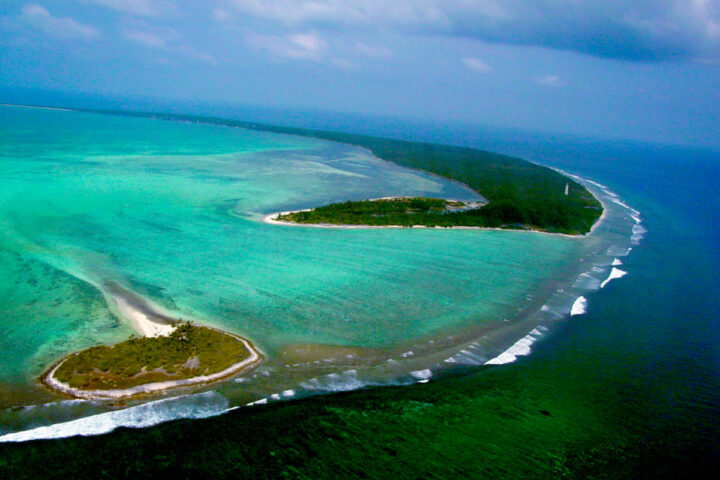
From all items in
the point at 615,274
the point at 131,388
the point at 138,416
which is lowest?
the point at 138,416

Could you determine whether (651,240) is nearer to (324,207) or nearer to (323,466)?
(324,207)

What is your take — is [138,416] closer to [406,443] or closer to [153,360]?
[153,360]

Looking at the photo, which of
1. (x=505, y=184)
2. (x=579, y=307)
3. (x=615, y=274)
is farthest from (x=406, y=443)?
(x=505, y=184)

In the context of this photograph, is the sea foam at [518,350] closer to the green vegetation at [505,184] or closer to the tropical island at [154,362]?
the tropical island at [154,362]

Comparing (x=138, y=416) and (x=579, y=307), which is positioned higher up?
(x=579, y=307)

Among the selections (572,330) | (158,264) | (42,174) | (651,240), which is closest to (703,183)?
(651,240)

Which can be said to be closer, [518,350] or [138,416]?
[138,416]

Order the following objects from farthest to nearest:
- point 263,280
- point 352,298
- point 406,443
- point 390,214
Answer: point 390,214
point 263,280
point 352,298
point 406,443
